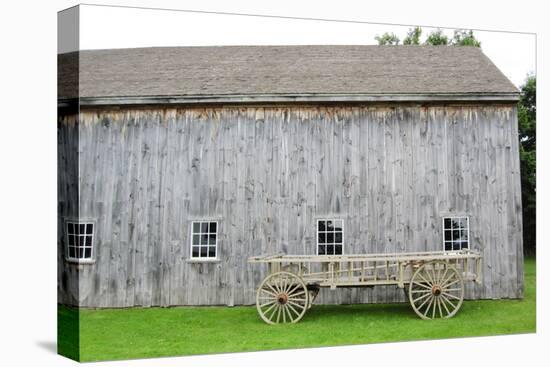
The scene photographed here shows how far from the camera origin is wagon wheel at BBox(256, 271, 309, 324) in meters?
12.3

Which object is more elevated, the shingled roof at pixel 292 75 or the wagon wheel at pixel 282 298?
the shingled roof at pixel 292 75

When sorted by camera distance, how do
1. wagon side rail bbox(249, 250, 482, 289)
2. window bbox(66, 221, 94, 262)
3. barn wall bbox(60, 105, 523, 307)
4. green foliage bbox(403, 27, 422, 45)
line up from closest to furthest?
window bbox(66, 221, 94, 262) → barn wall bbox(60, 105, 523, 307) → wagon side rail bbox(249, 250, 482, 289) → green foliage bbox(403, 27, 422, 45)

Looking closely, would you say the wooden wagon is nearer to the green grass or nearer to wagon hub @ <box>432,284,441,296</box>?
wagon hub @ <box>432,284,441,296</box>

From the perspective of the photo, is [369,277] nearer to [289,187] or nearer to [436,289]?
[436,289]

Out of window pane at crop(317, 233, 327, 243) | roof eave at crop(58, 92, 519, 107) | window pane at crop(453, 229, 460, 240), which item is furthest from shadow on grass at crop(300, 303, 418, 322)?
roof eave at crop(58, 92, 519, 107)

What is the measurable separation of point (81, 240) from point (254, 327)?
9.51 feet

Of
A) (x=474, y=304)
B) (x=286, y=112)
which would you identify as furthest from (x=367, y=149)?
(x=474, y=304)

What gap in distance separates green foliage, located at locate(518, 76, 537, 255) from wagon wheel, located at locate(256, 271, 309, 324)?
13.3 feet

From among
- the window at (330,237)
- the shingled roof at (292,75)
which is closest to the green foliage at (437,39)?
the shingled roof at (292,75)

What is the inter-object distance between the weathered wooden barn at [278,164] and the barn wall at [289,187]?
0.02 metres

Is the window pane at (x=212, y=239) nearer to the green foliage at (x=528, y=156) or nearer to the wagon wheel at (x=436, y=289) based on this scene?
the wagon wheel at (x=436, y=289)

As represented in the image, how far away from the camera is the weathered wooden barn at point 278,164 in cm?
1146

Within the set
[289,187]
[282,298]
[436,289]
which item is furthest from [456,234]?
[282,298]

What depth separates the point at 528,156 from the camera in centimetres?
1366
